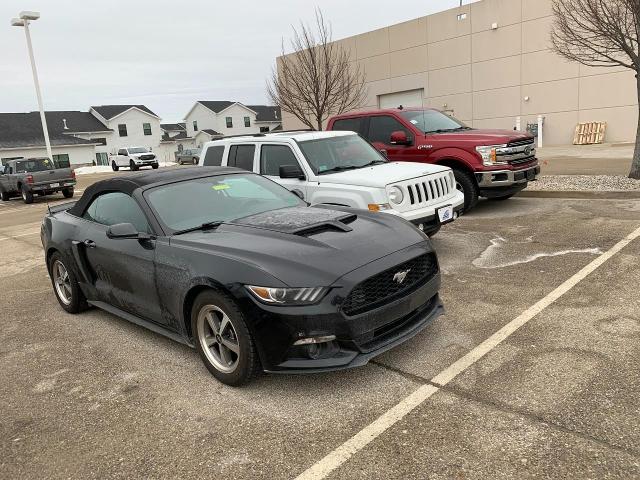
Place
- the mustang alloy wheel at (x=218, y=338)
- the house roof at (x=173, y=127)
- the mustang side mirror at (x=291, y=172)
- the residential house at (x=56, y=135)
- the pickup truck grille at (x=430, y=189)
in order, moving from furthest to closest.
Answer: the house roof at (x=173, y=127)
the residential house at (x=56, y=135)
the mustang side mirror at (x=291, y=172)
the pickup truck grille at (x=430, y=189)
the mustang alloy wheel at (x=218, y=338)

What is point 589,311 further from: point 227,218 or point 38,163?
point 38,163

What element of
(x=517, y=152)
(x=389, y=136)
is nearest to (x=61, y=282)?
(x=389, y=136)

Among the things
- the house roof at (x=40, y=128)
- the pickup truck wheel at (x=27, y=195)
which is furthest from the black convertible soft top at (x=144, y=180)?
the house roof at (x=40, y=128)

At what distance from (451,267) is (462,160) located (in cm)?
328

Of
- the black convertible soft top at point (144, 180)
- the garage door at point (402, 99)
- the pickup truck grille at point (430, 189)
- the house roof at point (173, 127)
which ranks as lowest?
the pickup truck grille at point (430, 189)

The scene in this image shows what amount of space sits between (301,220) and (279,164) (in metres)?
3.27

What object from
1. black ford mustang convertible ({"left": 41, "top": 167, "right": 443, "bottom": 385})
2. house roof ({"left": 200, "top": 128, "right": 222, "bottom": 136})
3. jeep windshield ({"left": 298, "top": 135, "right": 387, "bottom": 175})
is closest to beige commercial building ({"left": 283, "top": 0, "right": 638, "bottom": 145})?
jeep windshield ({"left": 298, "top": 135, "right": 387, "bottom": 175})

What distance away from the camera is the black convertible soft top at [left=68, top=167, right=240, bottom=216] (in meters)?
4.59

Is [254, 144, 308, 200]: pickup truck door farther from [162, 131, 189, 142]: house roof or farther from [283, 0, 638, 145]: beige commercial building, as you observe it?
[162, 131, 189, 142]: house roof

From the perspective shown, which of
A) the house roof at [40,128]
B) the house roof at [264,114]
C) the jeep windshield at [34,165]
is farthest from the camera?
the house roof at [264,114]

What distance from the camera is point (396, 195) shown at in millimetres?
6227

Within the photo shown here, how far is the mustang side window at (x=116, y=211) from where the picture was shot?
4402 millimetres

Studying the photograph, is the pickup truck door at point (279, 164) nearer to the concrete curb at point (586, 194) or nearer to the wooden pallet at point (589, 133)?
the concrete curb at point (586, 194)

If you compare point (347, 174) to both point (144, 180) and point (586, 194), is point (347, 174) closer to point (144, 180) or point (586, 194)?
point (144, 180)
